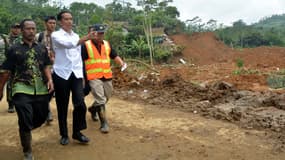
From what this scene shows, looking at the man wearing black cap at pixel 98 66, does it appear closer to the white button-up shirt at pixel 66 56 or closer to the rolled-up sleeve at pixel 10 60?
the white button-up shirt at pixel 66 56

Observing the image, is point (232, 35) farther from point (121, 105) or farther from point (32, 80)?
point (32, 80)

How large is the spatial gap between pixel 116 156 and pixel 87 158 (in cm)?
35

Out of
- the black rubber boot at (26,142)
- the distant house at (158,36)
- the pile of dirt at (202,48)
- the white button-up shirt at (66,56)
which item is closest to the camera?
the black rubber boot at (26,142)

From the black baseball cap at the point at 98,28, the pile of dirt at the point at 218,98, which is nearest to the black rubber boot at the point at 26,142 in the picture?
the black baseball cap at the point at 98,28

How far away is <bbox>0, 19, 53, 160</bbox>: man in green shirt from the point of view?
4.36 metres

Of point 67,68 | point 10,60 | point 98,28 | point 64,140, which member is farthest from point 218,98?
point 10,60

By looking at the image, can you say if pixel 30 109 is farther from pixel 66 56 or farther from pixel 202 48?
pixel 202 48

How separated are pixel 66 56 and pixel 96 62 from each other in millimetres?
749

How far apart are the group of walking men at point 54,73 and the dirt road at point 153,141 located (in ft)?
0.84

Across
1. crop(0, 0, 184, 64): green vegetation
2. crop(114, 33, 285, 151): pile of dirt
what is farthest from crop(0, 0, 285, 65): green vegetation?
crop(114, 33, 285, 151): pile of dirt

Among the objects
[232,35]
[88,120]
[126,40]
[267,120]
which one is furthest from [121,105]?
[232,35]

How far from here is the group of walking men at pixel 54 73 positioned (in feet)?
14.4

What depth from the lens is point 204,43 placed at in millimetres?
29234

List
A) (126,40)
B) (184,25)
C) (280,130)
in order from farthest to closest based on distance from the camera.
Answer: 1. (184,25)
2. (126,40)
3. (280,130)
